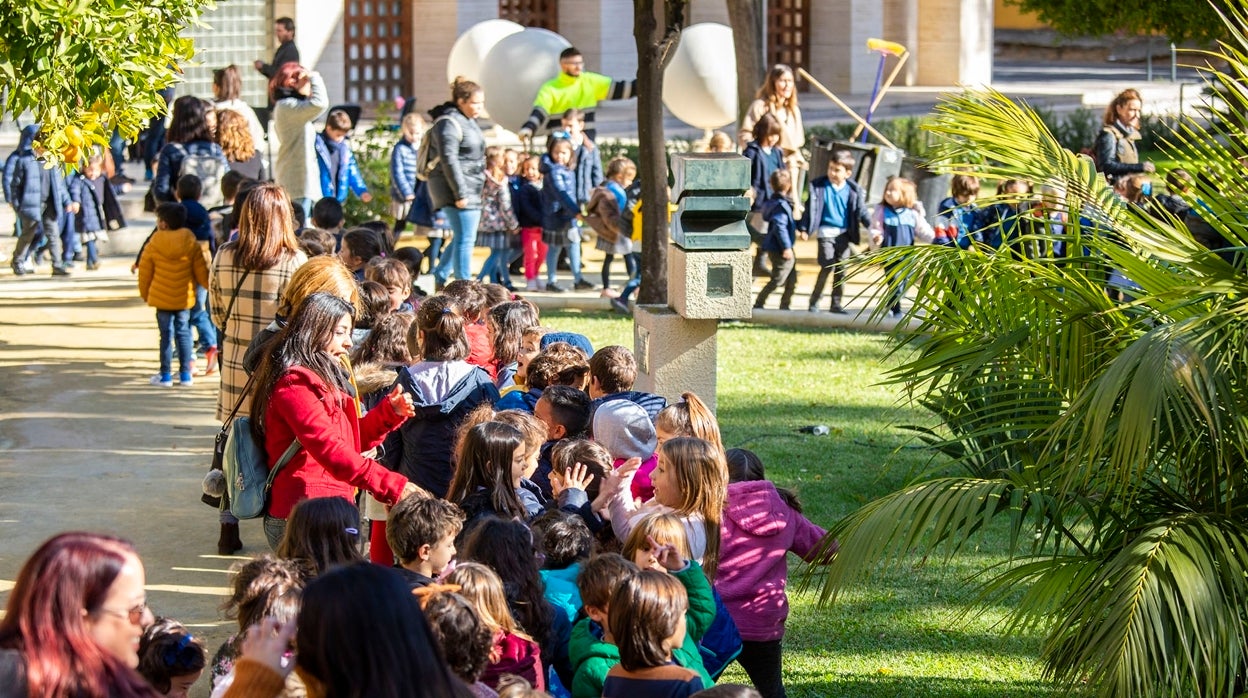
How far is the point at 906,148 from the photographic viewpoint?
75.7ft

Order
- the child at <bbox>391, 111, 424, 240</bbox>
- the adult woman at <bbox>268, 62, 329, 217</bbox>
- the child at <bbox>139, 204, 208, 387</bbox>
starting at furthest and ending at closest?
the child at <bbox>391, 111, 424, 240</bbox> → the adult woman at <bbox>268, 62, 329, 217</bbox> → the child at <bbox>139, 204, 208, 387</bbox>

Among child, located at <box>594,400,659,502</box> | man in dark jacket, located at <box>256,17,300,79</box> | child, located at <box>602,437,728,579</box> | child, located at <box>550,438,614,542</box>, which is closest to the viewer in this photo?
child, located at <box>602,437,728,579</box>

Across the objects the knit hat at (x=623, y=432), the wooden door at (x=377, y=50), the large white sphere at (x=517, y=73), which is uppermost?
the wooden door at (x=377, y=50)

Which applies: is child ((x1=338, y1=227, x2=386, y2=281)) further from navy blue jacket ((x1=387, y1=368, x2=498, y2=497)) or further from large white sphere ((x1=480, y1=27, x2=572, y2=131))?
large white sphere ((x1=480, y1=27, x2=572, y2=131))

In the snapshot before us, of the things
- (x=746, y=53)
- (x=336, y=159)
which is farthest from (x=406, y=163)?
(x=746, y=53)

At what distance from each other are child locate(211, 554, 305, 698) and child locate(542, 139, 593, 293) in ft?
33.2

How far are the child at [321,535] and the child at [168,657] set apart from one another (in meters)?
0.56

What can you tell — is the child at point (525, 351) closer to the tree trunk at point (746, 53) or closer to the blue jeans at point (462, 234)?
the blue jeans at point (462, 234)

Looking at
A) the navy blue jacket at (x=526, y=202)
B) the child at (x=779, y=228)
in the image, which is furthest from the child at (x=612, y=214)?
the child at (x=779, y=228)

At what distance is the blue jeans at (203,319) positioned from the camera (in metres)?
10.9

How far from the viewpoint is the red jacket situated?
5.60 metres

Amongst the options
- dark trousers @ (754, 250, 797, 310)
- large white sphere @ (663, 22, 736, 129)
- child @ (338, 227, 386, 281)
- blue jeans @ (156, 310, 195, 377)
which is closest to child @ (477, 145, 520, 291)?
dark trousers @ (754, 250, 797, 310)

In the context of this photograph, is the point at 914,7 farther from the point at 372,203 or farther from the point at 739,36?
the point at 372,203

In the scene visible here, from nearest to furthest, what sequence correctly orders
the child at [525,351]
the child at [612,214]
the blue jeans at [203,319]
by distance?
the child at [525,351], the blue jeans at [203,319], the child at [612,214]
